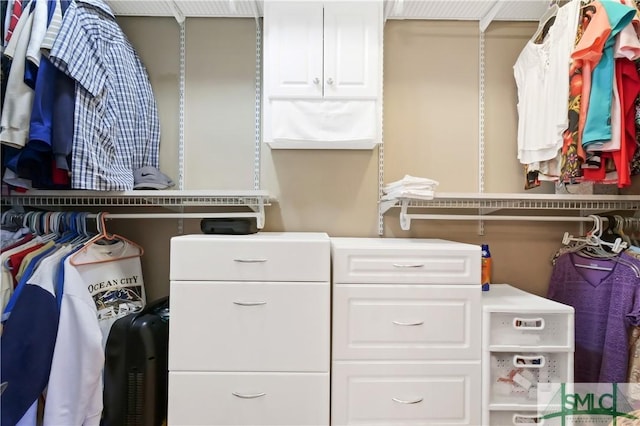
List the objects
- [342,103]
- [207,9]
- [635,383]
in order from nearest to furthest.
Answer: [635,383], [342,103], [207,9]

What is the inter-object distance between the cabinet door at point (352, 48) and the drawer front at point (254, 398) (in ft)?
3.80

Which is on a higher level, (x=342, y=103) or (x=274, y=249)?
(x=342, y=103)

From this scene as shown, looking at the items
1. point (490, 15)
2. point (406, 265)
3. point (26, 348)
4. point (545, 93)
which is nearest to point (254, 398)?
point (406, 265)

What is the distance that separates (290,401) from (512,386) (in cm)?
81

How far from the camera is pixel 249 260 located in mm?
1348

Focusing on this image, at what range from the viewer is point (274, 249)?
1.35 m

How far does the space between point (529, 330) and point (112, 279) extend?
168 centimetres

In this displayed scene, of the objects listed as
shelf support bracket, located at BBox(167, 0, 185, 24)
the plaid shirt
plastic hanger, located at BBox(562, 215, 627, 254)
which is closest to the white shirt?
the plaid shirt

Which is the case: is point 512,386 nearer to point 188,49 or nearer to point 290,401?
point 290,401

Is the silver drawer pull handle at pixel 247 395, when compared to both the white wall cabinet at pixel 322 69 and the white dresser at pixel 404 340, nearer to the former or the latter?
the white dresser at pixel 404 340

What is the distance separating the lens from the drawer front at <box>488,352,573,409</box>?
4.51 feet

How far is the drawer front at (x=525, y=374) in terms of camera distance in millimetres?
1375

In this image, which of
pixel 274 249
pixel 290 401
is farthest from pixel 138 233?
pixel 290 401

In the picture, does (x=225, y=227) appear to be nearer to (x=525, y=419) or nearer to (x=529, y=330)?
(x=529, y=330)
